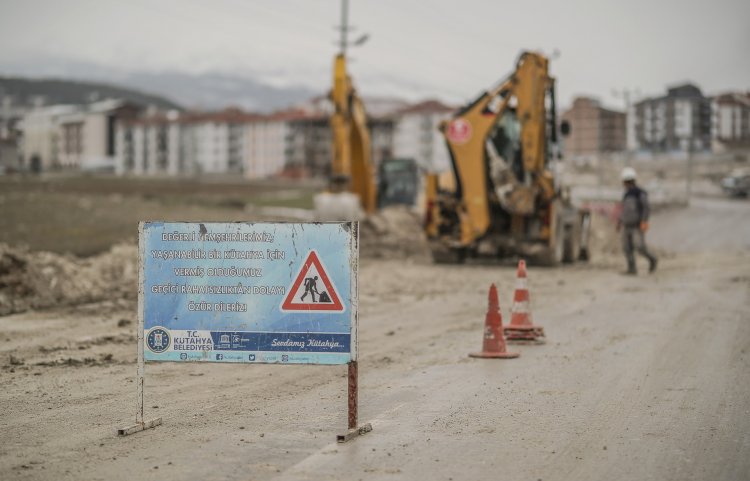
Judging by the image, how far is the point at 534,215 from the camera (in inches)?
1022

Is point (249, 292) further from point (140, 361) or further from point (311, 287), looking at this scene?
point (140, 361)

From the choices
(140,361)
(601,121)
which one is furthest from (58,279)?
(601,121)

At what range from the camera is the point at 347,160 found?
→ 3675 centimetres

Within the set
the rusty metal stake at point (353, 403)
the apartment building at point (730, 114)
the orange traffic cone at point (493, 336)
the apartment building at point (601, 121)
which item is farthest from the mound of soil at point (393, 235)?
the apartment building at point (601, 121)

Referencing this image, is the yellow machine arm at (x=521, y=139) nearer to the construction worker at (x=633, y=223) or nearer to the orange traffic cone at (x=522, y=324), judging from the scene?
the construction worker at (x=633, y=223)

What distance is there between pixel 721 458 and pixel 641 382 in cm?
310

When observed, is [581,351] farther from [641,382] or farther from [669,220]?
[669,220]

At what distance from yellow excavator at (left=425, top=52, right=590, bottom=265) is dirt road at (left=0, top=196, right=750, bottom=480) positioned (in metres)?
8.18

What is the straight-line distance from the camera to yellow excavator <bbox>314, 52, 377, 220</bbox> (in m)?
36.1

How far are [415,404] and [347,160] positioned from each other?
1079 inches

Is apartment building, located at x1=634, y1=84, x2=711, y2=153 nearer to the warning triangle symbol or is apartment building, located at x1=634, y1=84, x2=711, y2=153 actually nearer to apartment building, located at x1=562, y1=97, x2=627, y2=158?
apartment building, located at x1=562, y1=97, x2=627, y2=158

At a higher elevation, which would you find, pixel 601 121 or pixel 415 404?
pixel 601 121

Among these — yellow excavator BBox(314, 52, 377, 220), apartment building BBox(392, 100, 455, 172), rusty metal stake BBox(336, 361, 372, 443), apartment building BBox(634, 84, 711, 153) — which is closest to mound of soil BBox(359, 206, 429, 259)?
yellow excavator BBox(314, 52, 377, 220)

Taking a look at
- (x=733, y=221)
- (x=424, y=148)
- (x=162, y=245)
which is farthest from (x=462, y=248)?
(x=424, y=148)
